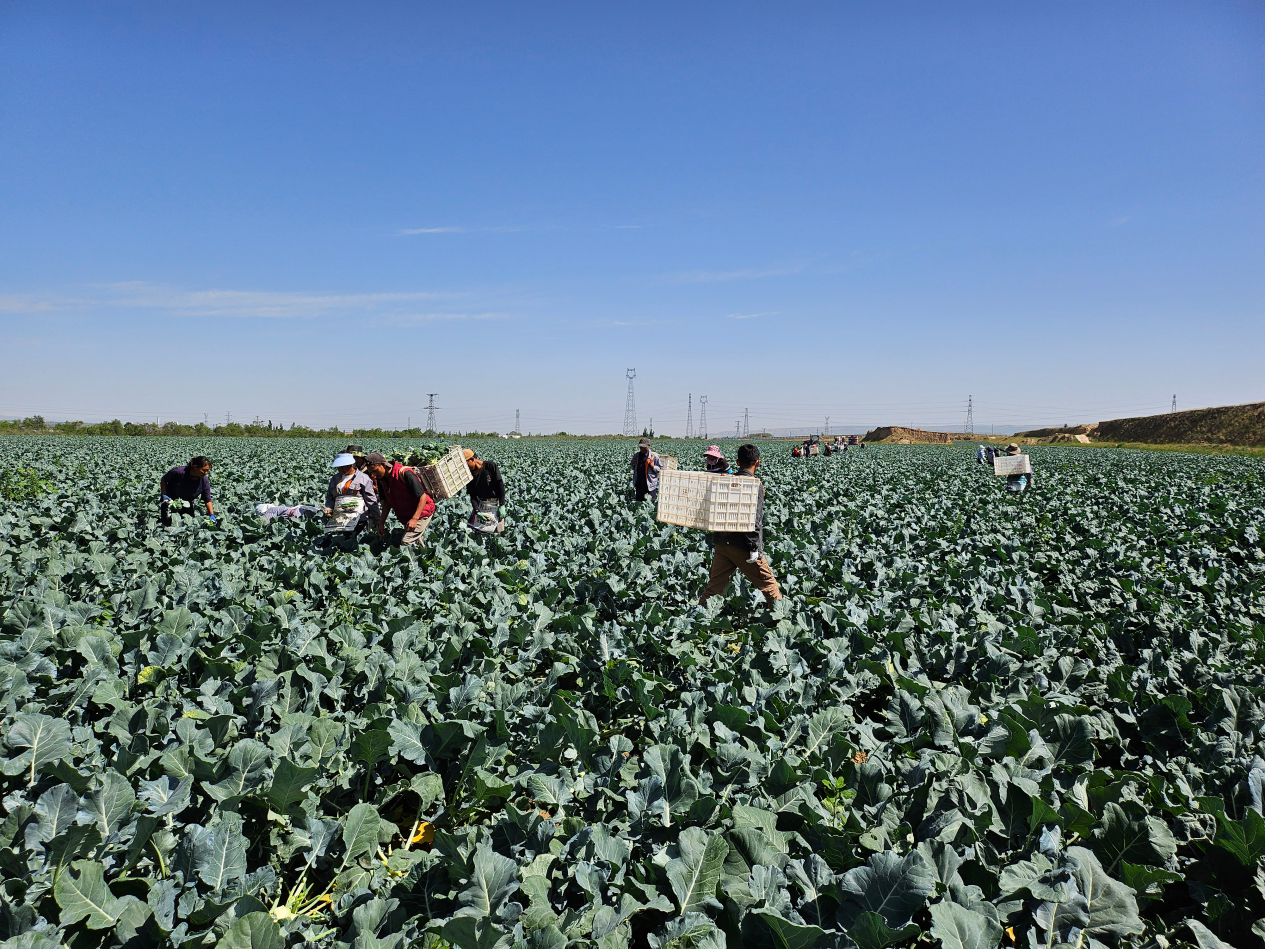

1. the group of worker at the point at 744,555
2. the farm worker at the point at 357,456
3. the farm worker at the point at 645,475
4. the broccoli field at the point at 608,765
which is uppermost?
the farm worker at the point at 357,456

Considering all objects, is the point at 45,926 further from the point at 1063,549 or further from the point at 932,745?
the point at 1063,549

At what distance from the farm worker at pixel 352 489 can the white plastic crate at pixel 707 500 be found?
4442mm

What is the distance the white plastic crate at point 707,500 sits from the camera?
6.39m

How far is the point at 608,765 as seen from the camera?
3.21 m

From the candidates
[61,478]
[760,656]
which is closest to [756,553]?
[760,656]

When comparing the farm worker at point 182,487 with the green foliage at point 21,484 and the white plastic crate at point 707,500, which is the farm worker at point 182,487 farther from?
the white plastic crate at point 707,500

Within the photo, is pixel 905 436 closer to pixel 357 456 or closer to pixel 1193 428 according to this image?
pixel 1193 428

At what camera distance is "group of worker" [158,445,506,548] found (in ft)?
28.3

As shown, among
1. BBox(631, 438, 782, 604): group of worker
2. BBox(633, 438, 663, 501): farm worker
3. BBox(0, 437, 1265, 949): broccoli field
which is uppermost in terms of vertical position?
BBox(633, 438, 663, 501): farm worker

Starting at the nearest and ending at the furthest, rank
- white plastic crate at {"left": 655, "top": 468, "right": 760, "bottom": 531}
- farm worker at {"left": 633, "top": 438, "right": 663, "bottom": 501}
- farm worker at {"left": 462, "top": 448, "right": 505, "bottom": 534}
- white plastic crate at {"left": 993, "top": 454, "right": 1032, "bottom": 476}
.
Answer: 1. white plastic crate at {"left": 655, "top": 468, "right": 760, "bottom": 531}
2. farm worker at {"left": 462, "top": 448, "right": 505, "bottom": 534}
3. farm worker at {"left": 633, "top": 438, "right": 663, "bottom": 501}
4. white plastic crate at {"left": 993, "top": 454, "right": 1032, "bottom": 476}

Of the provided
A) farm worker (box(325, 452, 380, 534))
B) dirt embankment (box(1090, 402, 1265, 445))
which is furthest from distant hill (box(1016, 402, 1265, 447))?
farm worker (box(325, 452, 380, 534))

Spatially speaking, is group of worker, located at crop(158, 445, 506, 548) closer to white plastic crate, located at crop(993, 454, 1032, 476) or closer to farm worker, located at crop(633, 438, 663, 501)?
farm worker, located at crop(633, 438, 663, 501)

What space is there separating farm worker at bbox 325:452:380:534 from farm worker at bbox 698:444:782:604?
15.6ft

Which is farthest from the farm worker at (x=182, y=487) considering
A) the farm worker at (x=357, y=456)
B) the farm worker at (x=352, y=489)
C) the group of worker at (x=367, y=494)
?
the farm worker at (x=357, y=456)
